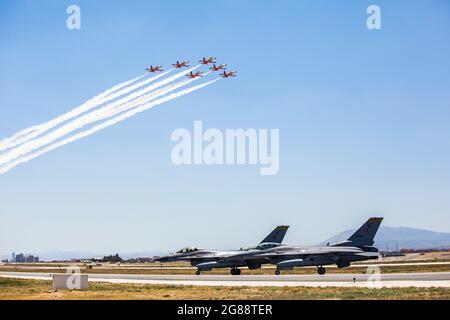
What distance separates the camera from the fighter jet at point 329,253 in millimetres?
62312

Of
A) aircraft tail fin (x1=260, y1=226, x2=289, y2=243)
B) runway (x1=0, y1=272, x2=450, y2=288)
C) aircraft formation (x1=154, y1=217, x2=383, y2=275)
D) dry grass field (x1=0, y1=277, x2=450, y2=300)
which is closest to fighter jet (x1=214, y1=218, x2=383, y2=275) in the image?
aircraft formation (x1=154, y1=217, x2=383, y2=275)

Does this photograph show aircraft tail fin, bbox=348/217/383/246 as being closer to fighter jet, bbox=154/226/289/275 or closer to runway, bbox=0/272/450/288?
runway, bbox=0/272/450/288

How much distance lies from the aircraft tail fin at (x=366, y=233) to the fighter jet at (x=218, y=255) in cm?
1003

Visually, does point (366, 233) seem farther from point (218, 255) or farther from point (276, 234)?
point (218, 255)

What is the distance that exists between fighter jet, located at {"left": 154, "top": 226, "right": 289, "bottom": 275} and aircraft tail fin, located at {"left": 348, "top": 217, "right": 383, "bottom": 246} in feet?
32.9

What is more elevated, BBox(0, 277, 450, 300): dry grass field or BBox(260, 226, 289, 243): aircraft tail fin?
BBox(260, 226, 289, 243): aircraft tail fin

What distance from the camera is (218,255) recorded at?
74.1 metres

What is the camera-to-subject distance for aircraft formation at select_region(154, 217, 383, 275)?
2459 inches

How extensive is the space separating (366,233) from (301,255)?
25.3ft

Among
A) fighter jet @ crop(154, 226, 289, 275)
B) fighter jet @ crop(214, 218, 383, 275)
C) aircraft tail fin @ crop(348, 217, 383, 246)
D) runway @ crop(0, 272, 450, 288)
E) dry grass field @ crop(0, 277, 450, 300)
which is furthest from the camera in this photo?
fighter jet @ crop(154, 226, 289, 275)
